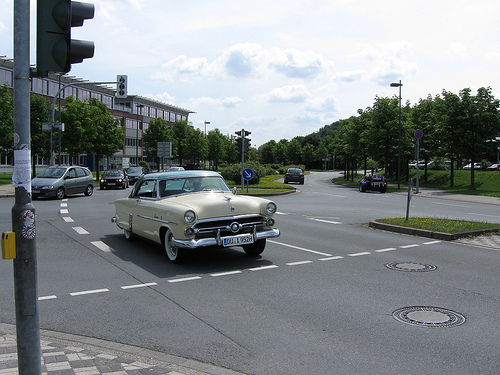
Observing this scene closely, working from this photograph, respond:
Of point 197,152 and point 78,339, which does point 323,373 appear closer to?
point 78,339

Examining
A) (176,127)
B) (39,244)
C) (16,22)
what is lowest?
(39,244)

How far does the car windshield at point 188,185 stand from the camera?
8.92m

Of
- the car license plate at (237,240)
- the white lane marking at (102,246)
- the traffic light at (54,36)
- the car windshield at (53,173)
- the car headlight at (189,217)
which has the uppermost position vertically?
the traffic light at (54,36)

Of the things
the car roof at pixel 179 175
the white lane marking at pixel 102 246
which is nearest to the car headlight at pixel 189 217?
the car roof at pixel 179 175

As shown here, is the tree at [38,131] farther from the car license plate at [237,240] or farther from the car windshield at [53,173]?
the car license plate at [237,240]

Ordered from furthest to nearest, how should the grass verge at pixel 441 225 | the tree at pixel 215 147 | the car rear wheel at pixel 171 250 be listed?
the tree at pixel 215 147, the grass verge at pixel 441 225, the car rear wheel at pixel 171 250

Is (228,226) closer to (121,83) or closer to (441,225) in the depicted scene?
(441,225)

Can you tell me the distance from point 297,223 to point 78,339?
9935mm

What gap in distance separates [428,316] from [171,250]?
14.4 ft

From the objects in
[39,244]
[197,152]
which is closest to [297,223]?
[39,244]

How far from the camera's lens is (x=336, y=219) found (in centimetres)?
1524

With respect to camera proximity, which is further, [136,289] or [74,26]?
[136,289]

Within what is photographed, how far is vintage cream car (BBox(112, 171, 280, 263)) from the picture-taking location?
7.50 m

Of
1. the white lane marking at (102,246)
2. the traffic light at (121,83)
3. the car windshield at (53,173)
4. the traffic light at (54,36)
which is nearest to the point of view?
the traffic light at (54,36)
